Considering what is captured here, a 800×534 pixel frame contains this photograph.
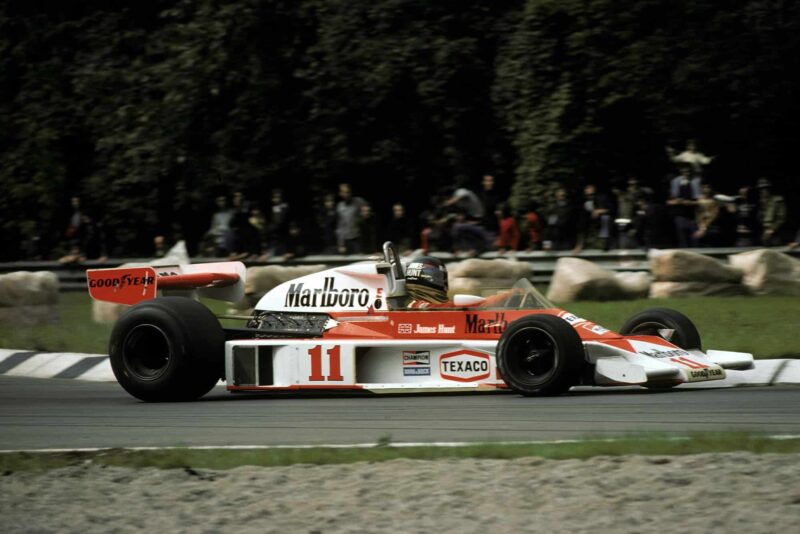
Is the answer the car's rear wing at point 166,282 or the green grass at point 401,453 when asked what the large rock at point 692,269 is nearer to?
the car's rear wing at point 166,282

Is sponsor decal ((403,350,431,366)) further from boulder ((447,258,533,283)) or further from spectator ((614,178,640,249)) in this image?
spectator ((614,178,640,249))

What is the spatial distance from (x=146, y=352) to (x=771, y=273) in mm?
8037

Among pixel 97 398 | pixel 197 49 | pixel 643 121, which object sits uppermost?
pixel 197 49

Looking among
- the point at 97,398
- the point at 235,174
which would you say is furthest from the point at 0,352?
the point at 235,174

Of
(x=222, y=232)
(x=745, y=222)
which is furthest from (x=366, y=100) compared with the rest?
(x=745, y=222)

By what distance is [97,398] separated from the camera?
34.1 feet

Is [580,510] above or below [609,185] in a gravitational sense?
below

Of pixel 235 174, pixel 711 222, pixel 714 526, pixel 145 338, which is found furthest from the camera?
pixel 235 174

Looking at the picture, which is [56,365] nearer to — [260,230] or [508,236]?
[508,236]

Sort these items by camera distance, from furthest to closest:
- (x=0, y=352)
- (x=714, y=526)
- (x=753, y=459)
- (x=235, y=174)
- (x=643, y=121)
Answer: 1. (x=235, y=174)
2. (x=643, y=121)
3. (x=0, y=352)
4. (x=753, y=459)
5. (x=714, y=526)

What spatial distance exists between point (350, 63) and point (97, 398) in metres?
13.4

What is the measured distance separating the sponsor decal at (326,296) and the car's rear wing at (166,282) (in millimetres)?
658

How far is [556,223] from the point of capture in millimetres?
19516

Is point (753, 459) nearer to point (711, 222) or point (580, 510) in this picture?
point (580, 510)
